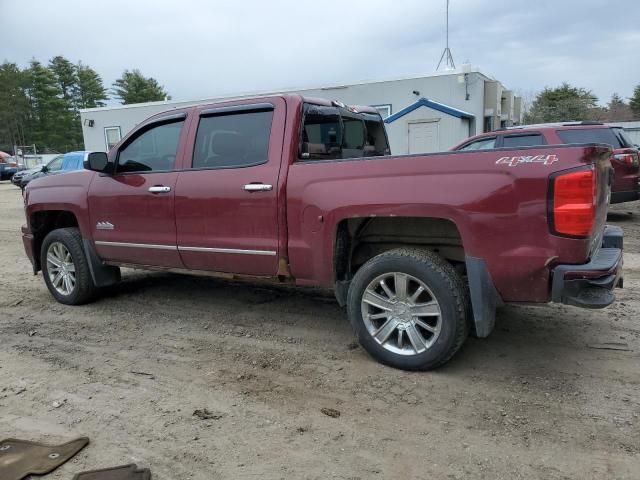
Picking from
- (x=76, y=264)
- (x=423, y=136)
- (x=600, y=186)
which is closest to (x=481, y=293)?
(x=600, y=186)

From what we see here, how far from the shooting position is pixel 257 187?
4141mm

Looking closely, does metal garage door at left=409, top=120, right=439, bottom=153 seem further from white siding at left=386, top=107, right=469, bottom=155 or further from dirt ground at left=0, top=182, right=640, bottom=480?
dirt ground at left=0, top=182, right=640, bottom=480

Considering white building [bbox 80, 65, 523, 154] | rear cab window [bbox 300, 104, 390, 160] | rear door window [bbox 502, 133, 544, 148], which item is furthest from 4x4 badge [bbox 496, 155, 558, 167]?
white building [bbox 80, 65, 523, 154]

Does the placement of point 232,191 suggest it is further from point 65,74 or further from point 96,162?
point 65,74

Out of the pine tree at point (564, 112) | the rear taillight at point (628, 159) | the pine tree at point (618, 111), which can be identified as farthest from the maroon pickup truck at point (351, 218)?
the pine tree at point (618, 111)

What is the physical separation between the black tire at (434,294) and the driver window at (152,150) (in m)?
2.19

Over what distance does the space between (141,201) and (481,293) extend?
3.19m

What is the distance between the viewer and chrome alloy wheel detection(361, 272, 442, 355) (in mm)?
3578

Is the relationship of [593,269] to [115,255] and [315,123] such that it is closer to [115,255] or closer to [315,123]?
Result: [315,123]

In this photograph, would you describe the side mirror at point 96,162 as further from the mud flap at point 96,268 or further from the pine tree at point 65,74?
the pine tree at point 65,74

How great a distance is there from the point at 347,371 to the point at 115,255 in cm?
282

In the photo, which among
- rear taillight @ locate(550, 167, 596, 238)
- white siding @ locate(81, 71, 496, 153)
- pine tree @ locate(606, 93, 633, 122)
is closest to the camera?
rear taillight @ locate(550, 167, 596, 238)

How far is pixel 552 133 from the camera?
8.84 m

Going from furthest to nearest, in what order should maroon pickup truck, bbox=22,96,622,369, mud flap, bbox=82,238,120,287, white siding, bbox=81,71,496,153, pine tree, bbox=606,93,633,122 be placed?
1. pine tree, bbox=606,93,633,122
2. white siding, bbox=81,71,496,153
3. mud flap, bbox=82,238,120,287
4. maroon pickup truck, bbox=22,96,622,369
